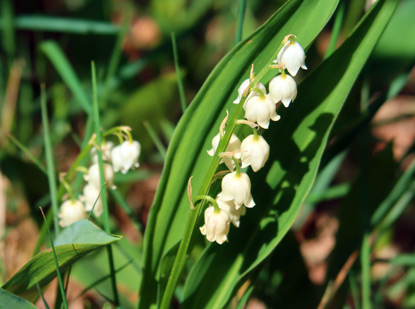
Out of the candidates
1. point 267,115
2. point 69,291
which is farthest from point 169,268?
point 69,291

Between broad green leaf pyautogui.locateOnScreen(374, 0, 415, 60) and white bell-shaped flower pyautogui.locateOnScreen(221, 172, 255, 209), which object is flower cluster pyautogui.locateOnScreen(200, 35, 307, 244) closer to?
Answer: white bell-shaped flower pyautogui.locateOnScreen(221, 172, 255, 209)

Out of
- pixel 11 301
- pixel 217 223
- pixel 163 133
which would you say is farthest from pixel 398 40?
pixel 11 301

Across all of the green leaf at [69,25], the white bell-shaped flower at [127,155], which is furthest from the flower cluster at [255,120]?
the green leaf at [69,25]

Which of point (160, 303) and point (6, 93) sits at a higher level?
point (6, 93)

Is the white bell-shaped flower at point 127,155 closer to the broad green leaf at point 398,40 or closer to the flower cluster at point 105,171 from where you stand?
the flower cluster at point 105,171

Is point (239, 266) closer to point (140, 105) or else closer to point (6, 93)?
point (140, 105)

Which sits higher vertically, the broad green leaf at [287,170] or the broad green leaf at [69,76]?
the broad green leaf at [69,76]

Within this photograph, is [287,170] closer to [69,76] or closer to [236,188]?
[236,188]
